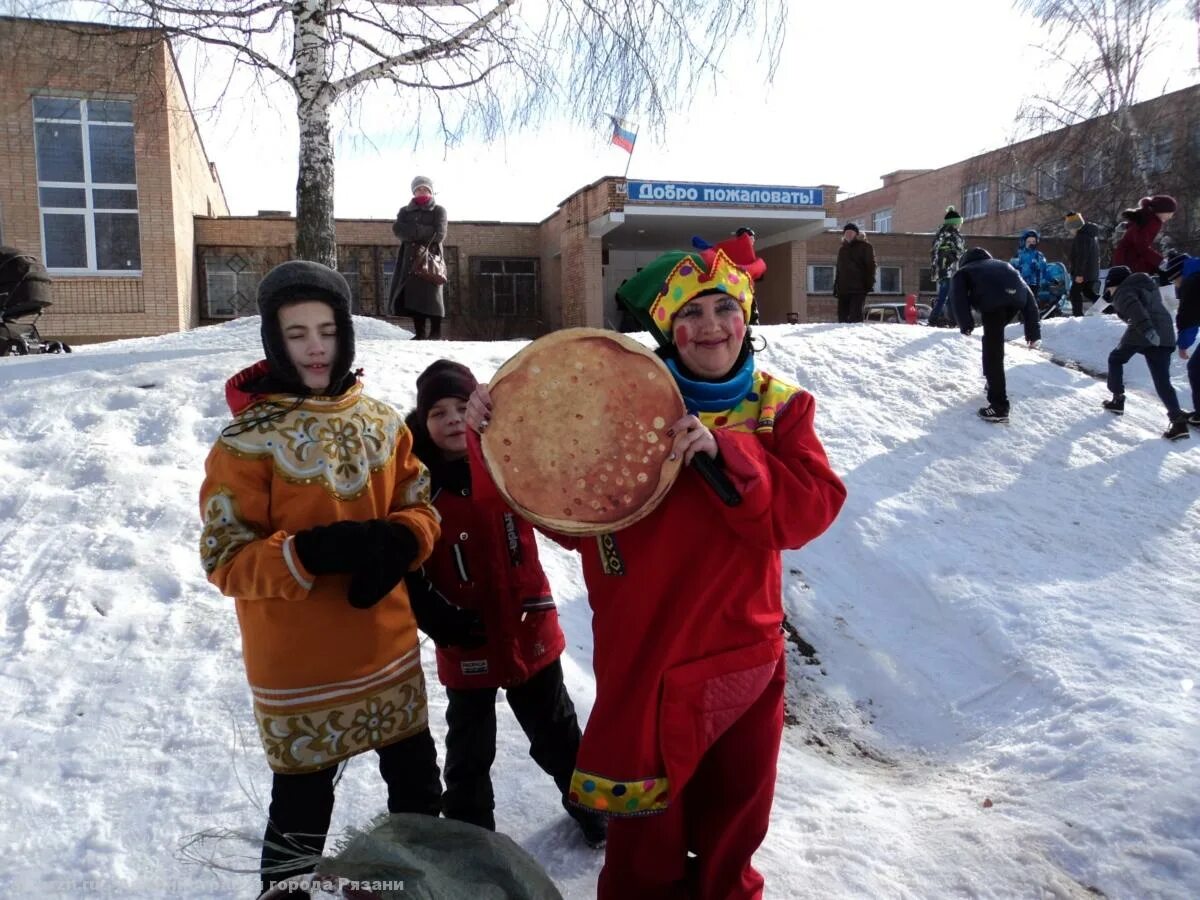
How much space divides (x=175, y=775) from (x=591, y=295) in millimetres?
18658

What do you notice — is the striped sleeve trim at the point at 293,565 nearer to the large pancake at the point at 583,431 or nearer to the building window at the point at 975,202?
the large pancake at the point at 583,431

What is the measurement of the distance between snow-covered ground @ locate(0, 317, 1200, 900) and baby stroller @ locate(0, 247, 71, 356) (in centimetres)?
266

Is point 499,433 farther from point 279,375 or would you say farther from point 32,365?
point 32,365

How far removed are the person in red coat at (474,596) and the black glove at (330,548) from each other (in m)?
0.55

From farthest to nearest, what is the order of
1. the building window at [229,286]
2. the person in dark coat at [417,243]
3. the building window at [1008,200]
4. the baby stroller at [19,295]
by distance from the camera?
the building window at [1008,200] < the building window at [229,286] < the baby stroller at [19,295] < the person in dark coat at [417,243]

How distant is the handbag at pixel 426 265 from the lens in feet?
26.4

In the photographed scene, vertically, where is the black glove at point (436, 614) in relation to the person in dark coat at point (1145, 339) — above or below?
below

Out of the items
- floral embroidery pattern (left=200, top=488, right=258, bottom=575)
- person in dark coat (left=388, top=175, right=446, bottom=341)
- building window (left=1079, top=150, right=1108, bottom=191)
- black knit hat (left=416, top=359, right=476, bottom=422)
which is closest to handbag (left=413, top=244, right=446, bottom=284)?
person in dark coat (left=388, top=175, right=446, bottom=341)

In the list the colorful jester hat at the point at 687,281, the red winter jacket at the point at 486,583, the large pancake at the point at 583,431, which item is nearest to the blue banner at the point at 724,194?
the red winter jacket at the point at 486,583

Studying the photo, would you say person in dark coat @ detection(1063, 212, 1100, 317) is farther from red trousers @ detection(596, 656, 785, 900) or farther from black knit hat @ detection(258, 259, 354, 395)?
black knit hat @ detection(258, 259, 354, 395)

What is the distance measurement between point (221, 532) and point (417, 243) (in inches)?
264

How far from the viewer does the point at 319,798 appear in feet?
6.21

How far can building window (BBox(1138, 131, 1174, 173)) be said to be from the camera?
81.4 ft

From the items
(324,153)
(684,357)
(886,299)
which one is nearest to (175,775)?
(684,357)
